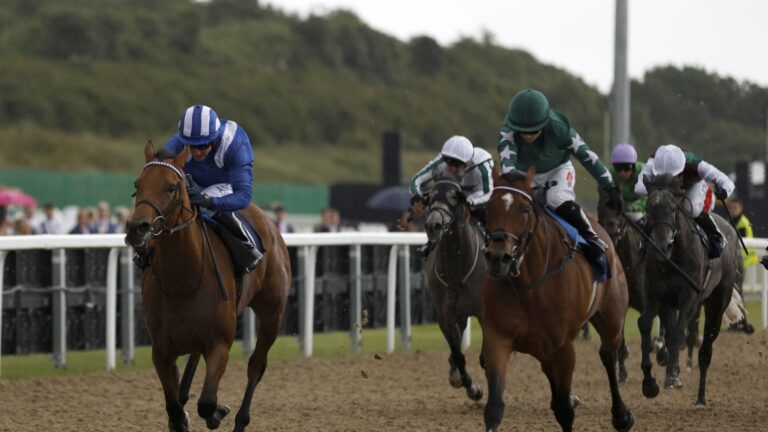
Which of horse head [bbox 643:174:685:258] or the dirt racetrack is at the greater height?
horse head [bbox 643:174:685:258]

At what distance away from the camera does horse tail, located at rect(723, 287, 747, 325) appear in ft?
34.4

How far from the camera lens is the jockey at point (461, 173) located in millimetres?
8539

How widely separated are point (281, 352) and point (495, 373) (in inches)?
263

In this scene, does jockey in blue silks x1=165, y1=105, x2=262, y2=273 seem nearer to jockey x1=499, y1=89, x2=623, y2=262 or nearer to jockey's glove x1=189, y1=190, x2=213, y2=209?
jockey's glove x1=189, y1=190, x2=213, y2=209

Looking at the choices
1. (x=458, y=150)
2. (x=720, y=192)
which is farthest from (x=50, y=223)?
(x=720, y=192)

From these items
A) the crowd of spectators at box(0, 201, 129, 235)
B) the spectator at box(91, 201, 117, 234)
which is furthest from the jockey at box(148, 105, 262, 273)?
the spectator at box(91, 201, 117, 234)

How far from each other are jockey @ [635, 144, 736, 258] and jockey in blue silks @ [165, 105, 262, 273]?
3.17 metres

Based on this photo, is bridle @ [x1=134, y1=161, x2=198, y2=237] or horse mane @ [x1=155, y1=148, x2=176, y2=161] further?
horse mane @ [x1=155, y1=148, x2=176, y2=161]

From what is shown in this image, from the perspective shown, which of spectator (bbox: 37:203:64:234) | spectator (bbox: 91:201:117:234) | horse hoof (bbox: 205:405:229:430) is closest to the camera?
horse hoof (bbox: 205:405:229:430)

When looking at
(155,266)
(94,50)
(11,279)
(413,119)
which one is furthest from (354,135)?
(155,266)

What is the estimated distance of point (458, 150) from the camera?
8508mm

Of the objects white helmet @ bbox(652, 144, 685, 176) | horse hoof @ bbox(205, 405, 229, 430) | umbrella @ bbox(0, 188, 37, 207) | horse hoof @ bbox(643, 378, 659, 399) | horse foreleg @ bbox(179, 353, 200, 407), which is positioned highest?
white helmet @ bbox(652, 144, 685, 176)

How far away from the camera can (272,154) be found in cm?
5019

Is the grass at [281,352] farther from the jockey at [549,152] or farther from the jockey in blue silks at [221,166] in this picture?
the jockey at [549,152]
